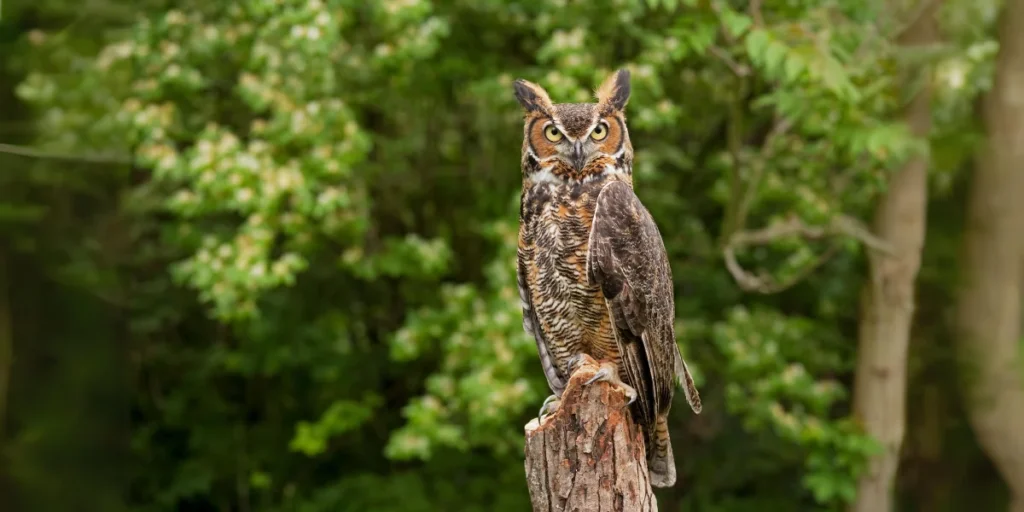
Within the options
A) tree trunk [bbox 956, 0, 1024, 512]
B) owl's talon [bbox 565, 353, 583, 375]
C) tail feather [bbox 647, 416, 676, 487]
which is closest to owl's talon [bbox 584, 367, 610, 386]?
owl's talon [bbox 565, 353, 583, 375]

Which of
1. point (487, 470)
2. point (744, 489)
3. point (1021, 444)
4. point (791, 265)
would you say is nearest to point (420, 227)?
point (487, 470)

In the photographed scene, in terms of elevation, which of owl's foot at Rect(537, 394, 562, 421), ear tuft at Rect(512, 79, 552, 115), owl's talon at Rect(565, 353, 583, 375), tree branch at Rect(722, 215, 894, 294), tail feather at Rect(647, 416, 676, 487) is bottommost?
tail feather at Rect(647, 416, 676, 487)

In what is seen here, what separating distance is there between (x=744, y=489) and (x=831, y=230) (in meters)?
2.33

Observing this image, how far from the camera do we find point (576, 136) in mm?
2467

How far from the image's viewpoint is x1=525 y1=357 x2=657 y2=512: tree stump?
245cm

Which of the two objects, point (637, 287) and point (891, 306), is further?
point (891, 306)

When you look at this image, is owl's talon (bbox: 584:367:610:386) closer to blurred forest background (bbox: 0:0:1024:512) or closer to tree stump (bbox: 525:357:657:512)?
tree stump (bbox: 525:357:657:512)

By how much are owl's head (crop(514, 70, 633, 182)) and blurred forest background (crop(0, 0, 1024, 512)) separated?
1340 millimetres

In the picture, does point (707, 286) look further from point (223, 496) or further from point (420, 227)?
point (223, 496)

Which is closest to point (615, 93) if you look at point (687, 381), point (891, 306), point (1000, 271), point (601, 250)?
point (601, 250)

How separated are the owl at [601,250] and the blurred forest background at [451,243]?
4.60ft

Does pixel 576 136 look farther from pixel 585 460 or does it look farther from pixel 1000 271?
pixel 1000 271

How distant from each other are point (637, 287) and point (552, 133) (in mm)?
453

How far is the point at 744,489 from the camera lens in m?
6.60
